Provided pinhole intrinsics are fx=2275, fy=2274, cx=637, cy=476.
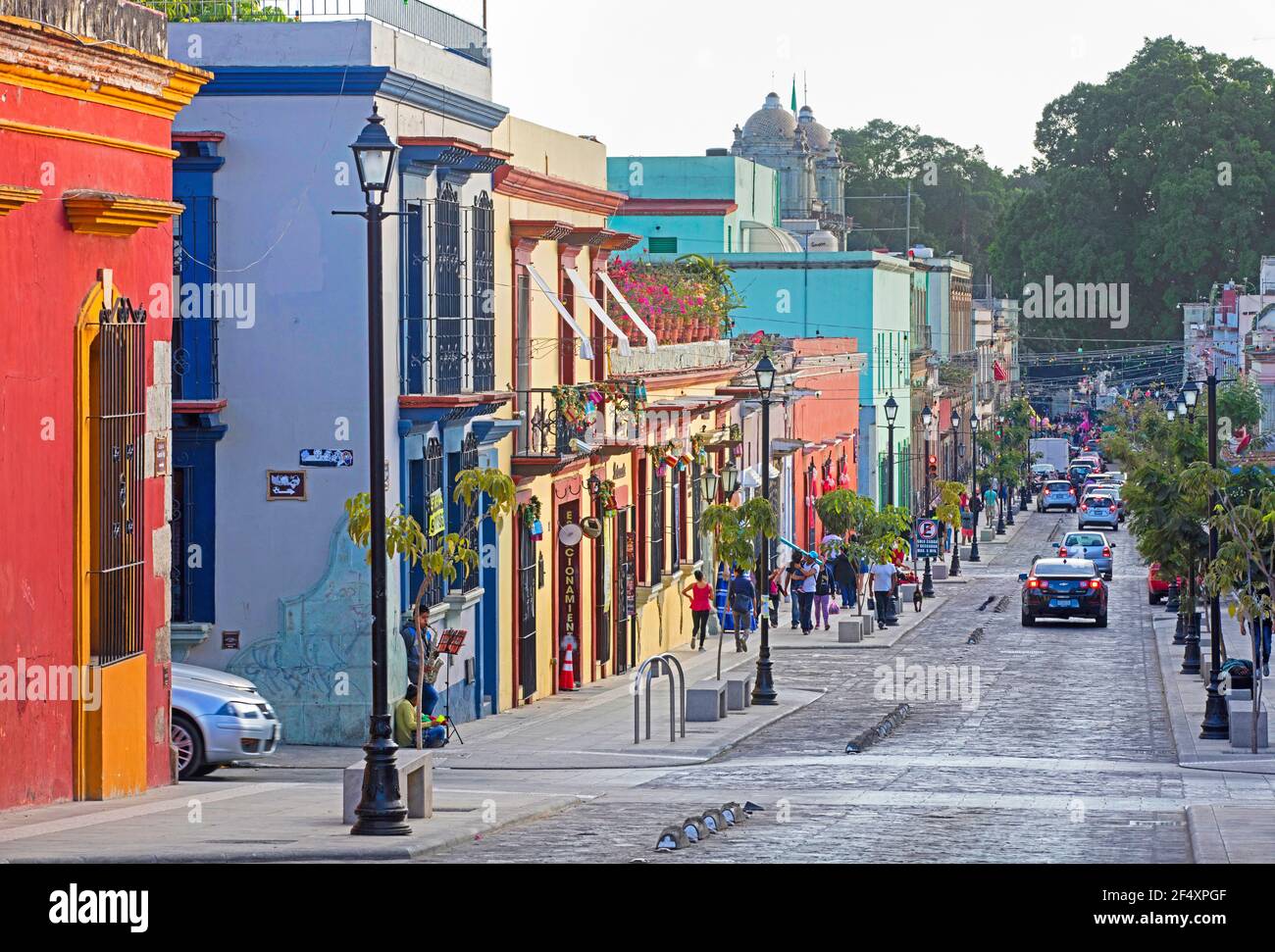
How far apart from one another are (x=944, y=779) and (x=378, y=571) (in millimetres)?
7659

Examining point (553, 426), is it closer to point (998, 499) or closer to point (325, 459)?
point (325, 459)

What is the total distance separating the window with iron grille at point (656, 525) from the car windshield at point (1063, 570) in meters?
8.90

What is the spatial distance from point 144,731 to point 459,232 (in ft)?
32.6

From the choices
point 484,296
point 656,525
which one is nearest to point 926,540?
point 656,525

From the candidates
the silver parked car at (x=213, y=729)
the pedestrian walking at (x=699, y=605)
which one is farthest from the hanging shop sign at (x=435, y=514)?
the pedestrian walking at (x=699, y=605)

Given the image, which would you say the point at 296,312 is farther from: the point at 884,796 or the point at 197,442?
the point at 884,796

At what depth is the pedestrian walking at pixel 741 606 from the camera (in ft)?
129

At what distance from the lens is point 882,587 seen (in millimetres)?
45156

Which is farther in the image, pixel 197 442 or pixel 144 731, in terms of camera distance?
pixel 197 442

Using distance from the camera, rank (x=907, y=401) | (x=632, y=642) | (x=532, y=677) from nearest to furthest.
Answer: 1. (x=532, y=677)
2. (x=632, y=642)
3. (x=907, y=401)

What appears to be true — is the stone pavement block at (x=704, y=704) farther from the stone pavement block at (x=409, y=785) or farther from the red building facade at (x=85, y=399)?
the stone pavement block at (x=409, y=785)

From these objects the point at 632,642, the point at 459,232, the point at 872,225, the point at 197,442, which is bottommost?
the point at 632,642

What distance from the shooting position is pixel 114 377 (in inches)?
700

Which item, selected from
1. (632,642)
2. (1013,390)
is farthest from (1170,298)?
(632,642)
